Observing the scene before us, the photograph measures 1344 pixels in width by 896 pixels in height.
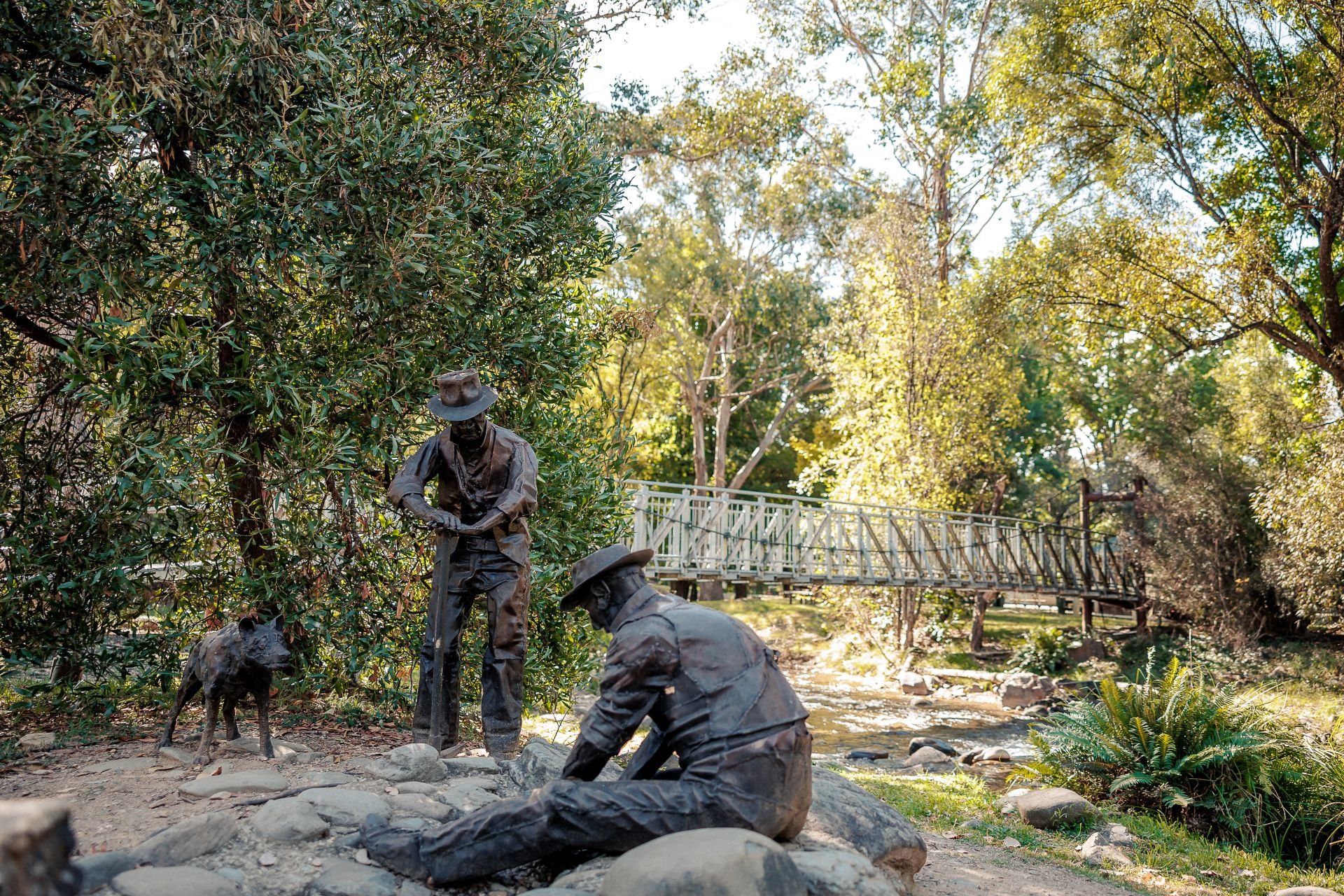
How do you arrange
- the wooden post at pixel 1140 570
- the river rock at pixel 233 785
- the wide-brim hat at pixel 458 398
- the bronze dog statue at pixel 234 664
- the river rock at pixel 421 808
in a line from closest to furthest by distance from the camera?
the river rock at pixel 421 808 → the river rock at pixel 233 785 → the bronze dog statue at pixel 234 664 → the wide-brim hat at pixel 458 398 → the wooden post at pixel 1140 570

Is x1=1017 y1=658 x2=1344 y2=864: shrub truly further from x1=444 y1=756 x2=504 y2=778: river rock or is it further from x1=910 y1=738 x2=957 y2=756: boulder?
x1=444 y1=756 x2=504 y2=778: river rock

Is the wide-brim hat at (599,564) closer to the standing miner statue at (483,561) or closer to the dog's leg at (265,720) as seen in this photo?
the standing miner statue at (483,561)

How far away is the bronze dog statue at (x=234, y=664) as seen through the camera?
4.76 m

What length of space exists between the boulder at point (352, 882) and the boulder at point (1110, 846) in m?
4.60

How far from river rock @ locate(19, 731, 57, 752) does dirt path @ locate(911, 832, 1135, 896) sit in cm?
486

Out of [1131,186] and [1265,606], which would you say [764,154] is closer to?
[1131,186]

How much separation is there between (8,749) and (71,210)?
305 cm

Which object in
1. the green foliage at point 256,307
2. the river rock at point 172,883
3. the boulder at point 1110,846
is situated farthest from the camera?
the boulder at point 1110,846

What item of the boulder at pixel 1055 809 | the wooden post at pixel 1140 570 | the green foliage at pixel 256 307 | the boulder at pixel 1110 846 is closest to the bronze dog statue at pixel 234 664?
the green foliage at pixel 256 307

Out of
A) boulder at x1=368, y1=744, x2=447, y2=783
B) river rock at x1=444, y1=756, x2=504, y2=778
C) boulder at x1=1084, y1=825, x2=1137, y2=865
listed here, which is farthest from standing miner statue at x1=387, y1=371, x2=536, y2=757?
boulder at x1=1084, y1=825, x2=1137, y2=865

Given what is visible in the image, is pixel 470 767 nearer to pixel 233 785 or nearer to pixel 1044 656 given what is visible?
pixel 233 785

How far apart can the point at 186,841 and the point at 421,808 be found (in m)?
0.98

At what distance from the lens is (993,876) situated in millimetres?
5348

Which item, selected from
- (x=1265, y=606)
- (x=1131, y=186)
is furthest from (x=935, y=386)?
(x=1265, y=606)
